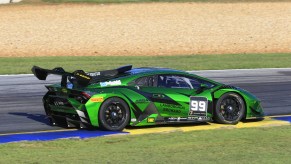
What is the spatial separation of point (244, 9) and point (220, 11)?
1.80 meters

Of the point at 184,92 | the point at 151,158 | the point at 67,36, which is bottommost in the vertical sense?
the point at 151,158

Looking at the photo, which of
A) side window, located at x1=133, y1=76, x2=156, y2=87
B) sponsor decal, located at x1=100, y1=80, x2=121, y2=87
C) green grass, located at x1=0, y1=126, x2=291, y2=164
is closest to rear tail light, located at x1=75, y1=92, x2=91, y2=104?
sponsor decal, located at x1=100, y1=80, x2=121, y2=87

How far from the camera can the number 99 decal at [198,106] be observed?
15016mm

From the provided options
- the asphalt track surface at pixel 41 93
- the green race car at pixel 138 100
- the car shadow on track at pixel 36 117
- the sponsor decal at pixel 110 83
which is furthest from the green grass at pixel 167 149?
the car shadow on track at pixel 36 117

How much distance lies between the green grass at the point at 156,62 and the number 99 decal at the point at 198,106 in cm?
1121

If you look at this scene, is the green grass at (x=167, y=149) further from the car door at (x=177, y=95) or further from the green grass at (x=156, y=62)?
the green grass at (x=156, y=62)

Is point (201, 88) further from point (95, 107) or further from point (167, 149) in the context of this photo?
point (167, 149)

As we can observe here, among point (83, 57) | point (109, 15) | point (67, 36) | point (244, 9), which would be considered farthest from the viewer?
point (244, 9)

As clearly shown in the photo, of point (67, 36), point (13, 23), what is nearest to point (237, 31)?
point (67, 36)

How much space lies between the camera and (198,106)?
15078 mm

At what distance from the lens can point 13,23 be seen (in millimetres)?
40281

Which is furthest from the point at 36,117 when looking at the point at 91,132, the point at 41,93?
the point at 41,93

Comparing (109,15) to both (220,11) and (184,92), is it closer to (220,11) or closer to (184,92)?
(220,11)

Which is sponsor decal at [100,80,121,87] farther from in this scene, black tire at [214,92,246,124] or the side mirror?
black tire at [214,92,246,124]
